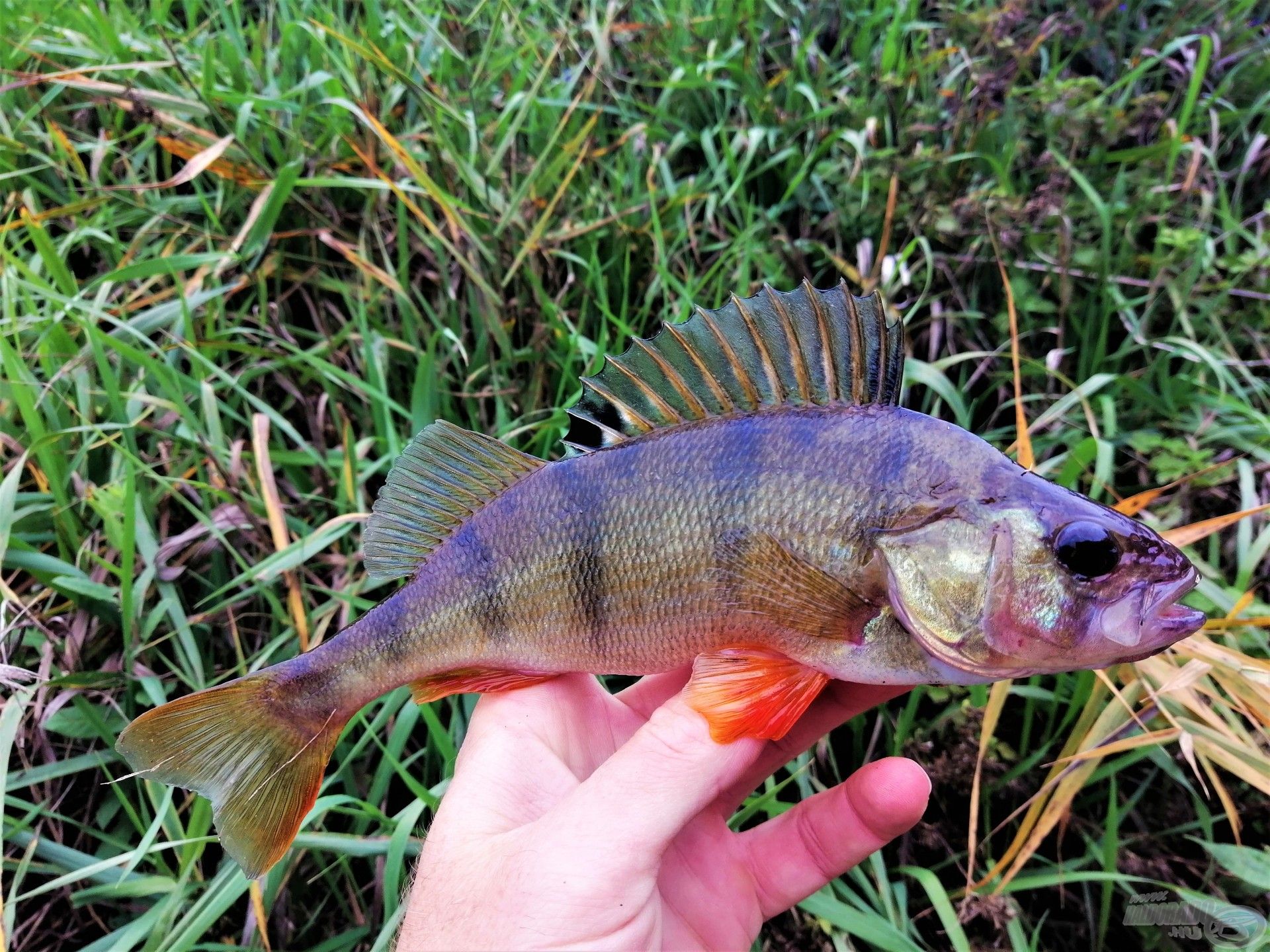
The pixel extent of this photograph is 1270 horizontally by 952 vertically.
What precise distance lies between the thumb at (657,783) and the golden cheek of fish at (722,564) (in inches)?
1.8

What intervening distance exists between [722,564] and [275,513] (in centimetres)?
137

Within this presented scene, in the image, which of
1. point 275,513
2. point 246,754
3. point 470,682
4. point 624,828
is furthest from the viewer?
point 275,513

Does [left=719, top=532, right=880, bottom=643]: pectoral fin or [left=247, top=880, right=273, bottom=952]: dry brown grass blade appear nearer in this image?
[left=719, top=532, right=880, bottom=643]: pectoral fin

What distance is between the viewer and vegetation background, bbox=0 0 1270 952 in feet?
6.12

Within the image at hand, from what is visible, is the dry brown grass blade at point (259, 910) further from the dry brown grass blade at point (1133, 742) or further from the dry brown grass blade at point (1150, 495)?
the dry brown grass blade at point (1150, 495)

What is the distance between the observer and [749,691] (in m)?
1.42

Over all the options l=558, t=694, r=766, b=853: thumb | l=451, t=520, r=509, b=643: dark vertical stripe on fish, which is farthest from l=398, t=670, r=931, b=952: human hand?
l=451, t=520, r=509, b=643: dark vertical stripe on fish

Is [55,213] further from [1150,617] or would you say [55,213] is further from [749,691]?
[1150,617]

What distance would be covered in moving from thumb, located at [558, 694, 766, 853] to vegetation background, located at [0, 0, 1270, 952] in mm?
619

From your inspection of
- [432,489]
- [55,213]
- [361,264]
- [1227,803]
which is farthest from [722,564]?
[55,213]

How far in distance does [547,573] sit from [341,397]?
1.37 metres

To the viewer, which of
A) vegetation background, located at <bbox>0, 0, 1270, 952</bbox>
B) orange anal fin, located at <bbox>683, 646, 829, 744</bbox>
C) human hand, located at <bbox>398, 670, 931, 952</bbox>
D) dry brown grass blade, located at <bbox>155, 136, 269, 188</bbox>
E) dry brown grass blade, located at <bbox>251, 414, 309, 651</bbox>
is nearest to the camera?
human hand, located at <bbox>398, 670, 931, 952</bbox>

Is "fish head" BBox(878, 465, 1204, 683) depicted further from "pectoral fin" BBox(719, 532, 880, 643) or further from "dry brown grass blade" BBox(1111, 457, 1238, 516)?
"dry brown grass blade" BBox(1111, 457, 1238, 516)

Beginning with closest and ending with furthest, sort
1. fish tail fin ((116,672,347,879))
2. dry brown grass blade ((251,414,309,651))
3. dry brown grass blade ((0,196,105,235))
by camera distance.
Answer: fish tail fin ((116,672,347,879)) < dry brown grass blade ((251,414,309,651)) < dry brown grass blade ((0,196,105,235))
